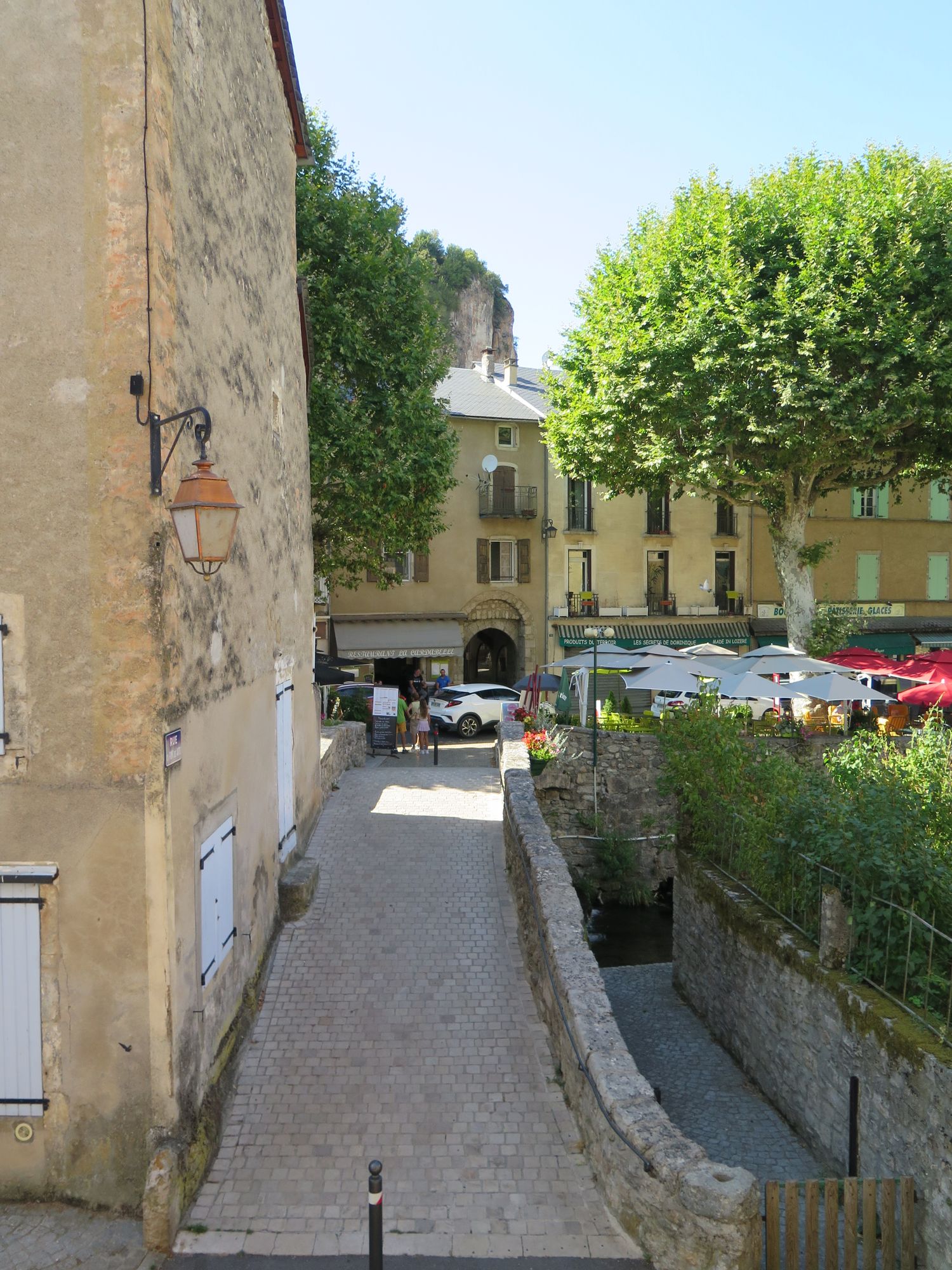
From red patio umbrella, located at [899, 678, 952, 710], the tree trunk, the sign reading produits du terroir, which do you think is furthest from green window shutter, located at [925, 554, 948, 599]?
red patio umbrella, located at [899, 678, 952, 710]

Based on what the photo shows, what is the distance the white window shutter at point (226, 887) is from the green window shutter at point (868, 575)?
3030cm

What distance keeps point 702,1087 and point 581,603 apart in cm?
2165

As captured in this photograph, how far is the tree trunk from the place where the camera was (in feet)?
77.1

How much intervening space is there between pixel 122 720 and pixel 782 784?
8.02 m

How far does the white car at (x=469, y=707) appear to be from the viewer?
2478 centimetres

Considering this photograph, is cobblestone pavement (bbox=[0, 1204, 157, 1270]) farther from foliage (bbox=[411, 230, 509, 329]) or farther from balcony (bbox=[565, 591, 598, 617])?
foliage (bbox=[411, 230, 509, 329])

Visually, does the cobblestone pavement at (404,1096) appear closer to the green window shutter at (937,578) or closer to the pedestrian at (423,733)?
the pedestrian at (423,733)

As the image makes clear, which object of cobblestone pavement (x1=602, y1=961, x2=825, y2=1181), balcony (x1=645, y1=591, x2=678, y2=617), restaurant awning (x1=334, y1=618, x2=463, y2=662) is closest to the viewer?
cobblestone pavement (x1=602, y1=961, x2=825, y2=1181)

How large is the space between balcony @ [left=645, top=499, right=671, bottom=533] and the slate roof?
5.13 metres

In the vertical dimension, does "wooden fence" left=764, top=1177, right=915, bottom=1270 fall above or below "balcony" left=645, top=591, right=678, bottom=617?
below

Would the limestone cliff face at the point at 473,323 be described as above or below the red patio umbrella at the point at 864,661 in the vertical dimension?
above

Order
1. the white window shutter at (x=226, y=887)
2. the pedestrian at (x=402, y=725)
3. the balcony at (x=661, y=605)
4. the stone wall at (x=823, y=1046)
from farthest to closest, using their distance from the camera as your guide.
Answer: the balcony at (x=661, y=605), the pedestrian at (x=402, y=725), the white window shutter at (x=226, y=887), the stone wall at (x=823, y=1046)

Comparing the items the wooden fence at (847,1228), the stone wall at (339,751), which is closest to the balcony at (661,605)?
the stone wall at (339,751)

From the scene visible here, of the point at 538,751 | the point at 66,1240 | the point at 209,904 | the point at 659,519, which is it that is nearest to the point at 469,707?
the point at 538,751
